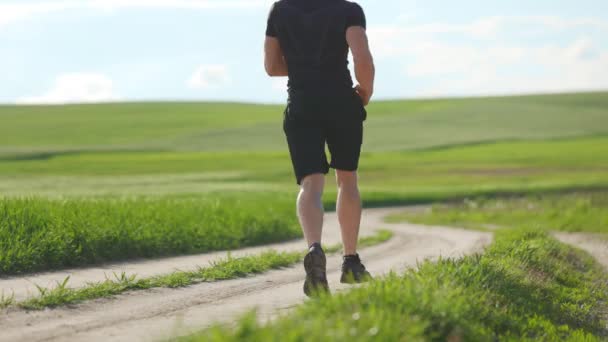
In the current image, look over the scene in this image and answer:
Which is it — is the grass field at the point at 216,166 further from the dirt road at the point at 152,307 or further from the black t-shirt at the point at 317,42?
the black t-shirt at the point at 317,42

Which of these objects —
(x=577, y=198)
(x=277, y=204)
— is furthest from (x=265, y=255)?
(x=577, y=198)

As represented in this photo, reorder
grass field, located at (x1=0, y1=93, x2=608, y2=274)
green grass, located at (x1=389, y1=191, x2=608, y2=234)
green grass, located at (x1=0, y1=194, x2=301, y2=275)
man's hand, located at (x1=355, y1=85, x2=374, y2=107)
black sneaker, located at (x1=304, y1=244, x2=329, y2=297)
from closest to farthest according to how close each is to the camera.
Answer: black sneaker, located at (x1=304, y1=244, x2=329, y2=297), man's hand, located at (x1=355, y1=85, x2=374, y2=107), green grass, located at (x1=0, y1=194, x2=301, y2=275), grass field, located at (x1=0, y1=93, x2=608, y2=274), green grass, located at (x1=389, y1=191, x2=608, y2=234)

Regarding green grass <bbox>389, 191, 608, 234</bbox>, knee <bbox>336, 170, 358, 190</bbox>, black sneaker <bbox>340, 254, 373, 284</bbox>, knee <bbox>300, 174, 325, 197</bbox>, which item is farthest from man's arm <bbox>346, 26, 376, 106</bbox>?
green grass <bbox>389, 191, 608, 234</bbox>

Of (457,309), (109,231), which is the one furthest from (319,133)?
(109,231)

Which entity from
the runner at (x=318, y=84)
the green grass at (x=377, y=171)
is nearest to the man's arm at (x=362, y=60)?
the runner at (x=318, y=84)

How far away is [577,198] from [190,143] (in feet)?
112

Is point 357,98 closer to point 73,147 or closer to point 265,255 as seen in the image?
point 265,255

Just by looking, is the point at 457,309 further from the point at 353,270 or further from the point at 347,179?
the point at 347,179

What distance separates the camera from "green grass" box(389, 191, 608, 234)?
2111 cm

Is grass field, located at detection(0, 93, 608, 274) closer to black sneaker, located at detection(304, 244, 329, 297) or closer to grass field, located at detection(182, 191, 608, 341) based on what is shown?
black sneaker, located at detection(304, 244, 329, 297)

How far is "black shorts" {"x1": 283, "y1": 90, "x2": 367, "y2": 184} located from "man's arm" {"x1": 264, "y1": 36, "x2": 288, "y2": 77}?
1.32 feet

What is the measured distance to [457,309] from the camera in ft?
17.5

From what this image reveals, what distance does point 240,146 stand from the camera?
59188 mm

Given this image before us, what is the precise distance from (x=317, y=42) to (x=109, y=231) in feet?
15.8
